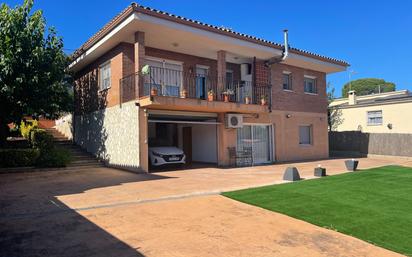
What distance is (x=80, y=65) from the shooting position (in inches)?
687

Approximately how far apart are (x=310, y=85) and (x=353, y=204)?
14.8 m

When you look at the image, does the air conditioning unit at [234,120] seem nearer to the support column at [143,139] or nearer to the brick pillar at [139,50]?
the support column at [143,139]

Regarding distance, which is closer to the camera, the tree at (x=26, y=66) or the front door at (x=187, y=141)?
the tree at (x=26, y=66)

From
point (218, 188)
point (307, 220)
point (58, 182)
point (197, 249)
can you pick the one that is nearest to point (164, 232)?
point (197, 249)

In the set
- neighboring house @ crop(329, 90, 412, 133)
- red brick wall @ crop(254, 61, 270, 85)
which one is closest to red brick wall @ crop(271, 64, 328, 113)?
red brick wall @ crop(254, 61, 270, 85)

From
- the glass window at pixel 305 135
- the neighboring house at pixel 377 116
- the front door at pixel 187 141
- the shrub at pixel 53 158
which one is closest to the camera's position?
the shrub at pixel 53 158

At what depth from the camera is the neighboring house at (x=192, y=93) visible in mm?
12805

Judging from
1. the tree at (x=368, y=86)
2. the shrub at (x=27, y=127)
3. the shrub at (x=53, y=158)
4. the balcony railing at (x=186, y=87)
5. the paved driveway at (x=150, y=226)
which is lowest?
the paved driveway at (x=150, y=226)

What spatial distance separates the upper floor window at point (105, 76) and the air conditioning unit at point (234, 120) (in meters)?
5.83

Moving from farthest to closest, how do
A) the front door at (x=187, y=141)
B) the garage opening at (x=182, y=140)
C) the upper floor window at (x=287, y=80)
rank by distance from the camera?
the upper floor window at (x=287, y=80) → the front door at (x=187, y=141) → the garage opening at (x=182, y=140)

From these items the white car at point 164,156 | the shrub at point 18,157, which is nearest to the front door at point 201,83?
the white car at point 164,156

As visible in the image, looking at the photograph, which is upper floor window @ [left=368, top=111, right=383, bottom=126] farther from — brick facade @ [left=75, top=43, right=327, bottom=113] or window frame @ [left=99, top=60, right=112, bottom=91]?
window frame @ [left=99, top=60, right=112, bottom=91]

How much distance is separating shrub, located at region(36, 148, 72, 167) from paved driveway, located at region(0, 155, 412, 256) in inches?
159

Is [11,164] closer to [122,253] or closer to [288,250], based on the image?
[122,253]
